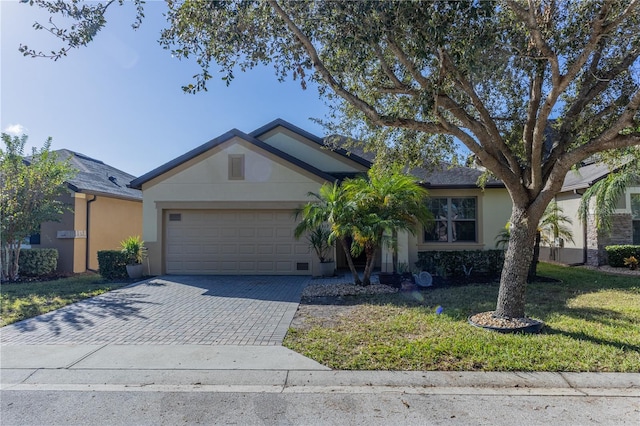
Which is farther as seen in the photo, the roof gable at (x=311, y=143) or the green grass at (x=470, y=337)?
the roof gable at (x=311, y=143)

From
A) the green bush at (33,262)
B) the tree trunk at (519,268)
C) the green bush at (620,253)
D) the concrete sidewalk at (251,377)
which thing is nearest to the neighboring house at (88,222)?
the green bush at (33,262)

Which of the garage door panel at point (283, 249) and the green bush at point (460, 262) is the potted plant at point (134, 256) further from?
the green bush at point (460, 262)

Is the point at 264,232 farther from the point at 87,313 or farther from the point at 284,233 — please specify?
the point at 87,313

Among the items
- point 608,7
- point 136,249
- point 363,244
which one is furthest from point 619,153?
point 136,249

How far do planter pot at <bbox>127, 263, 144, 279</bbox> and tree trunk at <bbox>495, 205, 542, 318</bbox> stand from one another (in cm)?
1101

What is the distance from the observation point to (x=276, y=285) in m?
11.0

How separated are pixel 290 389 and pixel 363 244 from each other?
562cm

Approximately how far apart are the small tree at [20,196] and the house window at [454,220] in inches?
516

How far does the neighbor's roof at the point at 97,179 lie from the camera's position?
14.3 m

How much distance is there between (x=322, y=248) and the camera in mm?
12219

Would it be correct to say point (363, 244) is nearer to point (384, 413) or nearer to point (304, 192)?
point (304, 192)

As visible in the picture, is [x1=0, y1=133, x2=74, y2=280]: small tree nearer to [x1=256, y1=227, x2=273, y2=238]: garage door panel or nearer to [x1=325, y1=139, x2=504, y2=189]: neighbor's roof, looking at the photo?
[x1=256, y1=227, x2=273, y2=238]: garage door panel

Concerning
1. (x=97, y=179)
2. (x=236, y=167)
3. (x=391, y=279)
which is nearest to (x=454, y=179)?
(x=391, y=279)

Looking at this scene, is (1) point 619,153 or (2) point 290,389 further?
(1) point 619,153
